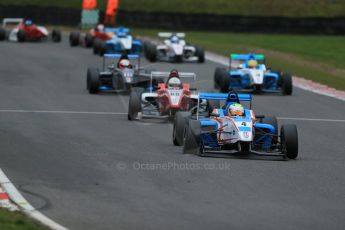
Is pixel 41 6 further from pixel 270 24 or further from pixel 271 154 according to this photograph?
pixel 271 154

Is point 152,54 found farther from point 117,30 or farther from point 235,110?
point 235,110

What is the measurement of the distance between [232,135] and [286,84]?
1175cm

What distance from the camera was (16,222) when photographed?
34.2 feet

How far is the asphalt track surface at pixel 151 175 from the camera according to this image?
11.3 m

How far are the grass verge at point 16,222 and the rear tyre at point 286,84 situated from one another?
679 inches

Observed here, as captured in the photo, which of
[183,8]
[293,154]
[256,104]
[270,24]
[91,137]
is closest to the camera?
[293,154]

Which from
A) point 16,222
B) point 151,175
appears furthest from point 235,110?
point 16,222

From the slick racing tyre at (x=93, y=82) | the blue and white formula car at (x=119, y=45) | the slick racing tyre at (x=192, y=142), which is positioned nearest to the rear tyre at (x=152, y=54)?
the blue and white formula car at (x=119, y=45)

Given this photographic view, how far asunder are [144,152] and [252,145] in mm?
1842

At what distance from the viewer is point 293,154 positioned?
15867 mm

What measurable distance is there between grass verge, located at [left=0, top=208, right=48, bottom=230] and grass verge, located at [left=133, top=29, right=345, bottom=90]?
20.5 meters

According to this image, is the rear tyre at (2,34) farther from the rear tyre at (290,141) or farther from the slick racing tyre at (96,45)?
the rear tyre at (290,141)

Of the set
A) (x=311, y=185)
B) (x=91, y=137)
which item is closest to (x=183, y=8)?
(x=91, y=137)

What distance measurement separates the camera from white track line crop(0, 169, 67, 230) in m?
10.5
